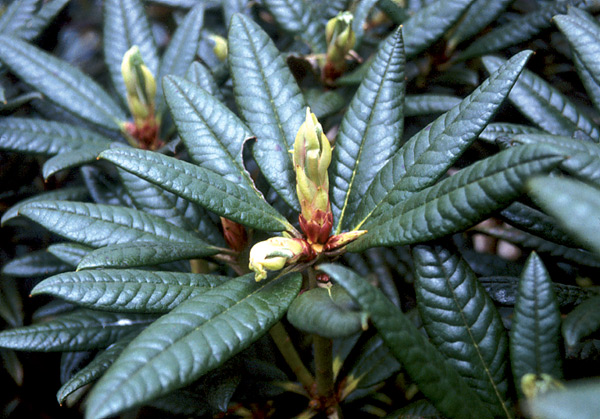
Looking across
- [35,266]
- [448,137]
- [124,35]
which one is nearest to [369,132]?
[448,137]

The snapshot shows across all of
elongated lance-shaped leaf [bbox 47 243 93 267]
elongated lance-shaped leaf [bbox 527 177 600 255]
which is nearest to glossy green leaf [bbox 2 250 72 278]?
elongated lance-shaped leaf [bbox 47 243 93 267]

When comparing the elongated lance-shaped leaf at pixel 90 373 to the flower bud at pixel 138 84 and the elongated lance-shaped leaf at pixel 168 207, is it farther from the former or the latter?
the flower bud at pixel 138 84

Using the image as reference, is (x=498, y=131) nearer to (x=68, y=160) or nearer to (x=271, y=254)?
(x=271, y=254)

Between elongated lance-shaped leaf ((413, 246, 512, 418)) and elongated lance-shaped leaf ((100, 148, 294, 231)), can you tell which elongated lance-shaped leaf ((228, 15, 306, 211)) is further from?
elongated lance-shaped leaf ((413, 246, 512, 418))

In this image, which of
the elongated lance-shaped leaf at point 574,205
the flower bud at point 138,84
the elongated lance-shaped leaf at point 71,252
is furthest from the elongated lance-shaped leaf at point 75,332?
the elongated lance-shaped leaf at point 574,205

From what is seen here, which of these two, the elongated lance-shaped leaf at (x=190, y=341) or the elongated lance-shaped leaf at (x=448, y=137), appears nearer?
the elongated lance-shaped leaf at (x=190, y=341)

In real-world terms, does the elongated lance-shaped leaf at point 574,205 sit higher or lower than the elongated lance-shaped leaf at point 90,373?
higher

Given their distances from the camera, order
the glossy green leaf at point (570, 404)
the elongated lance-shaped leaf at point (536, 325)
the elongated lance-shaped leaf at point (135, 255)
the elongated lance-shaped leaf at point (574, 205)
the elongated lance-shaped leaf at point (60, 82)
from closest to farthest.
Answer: the glossy green leaf at point (570, 404), the elongated lance-shaped leaf at point (574, 205), the elongated lance-shaped leaf at point (536, 325), the elongated lance-shaped leaf at point (135, 255), the elongated lance-shaped leaf at point (60, 82)
